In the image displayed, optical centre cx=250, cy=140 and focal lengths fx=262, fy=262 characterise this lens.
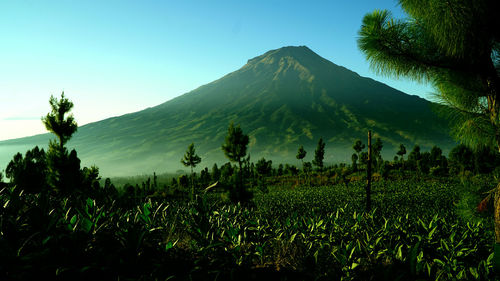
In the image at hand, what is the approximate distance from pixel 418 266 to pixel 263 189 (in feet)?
130

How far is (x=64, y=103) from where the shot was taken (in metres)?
22.8

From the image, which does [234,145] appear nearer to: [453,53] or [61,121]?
[61,121]

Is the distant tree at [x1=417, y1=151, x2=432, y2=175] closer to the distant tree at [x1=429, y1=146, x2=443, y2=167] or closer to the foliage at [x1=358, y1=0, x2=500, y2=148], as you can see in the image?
the distant tree at [x1=429, y1=146, x2=443, y2=167]

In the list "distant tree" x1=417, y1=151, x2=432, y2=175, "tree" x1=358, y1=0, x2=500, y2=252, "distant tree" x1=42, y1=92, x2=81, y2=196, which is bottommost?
"distant tree" x1=417, y1=151, x2=432, y2=175

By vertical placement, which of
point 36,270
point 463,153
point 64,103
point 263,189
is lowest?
point 263,189

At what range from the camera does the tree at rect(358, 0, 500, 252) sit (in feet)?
12.2

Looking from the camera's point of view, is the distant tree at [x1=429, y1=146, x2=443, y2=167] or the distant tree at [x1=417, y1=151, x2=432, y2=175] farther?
the distant tree at [x1=429, y1=146, x2=443, y2=167]

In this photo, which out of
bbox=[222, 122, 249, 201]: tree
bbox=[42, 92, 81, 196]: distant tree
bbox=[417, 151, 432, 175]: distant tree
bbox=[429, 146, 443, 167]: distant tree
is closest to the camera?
bbox=[42, 92, 81, 196]: distant tree

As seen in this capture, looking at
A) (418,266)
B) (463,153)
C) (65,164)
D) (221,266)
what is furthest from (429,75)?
(463,153)

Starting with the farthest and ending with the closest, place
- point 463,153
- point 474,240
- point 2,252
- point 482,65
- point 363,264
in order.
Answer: point 463,153
point 482,65
point 474,240
point 363,264
point 2,252

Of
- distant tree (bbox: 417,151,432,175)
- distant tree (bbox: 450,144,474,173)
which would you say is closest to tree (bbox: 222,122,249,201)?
distant tree (bbox: 417,151,432,175)

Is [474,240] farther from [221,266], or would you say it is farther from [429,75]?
[221,266]

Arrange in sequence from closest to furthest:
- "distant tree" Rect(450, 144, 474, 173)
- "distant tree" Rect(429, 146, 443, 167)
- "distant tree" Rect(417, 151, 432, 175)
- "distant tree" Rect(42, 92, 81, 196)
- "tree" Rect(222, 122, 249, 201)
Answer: "distant tree" Rect(42, 92, 81, 196), "tree" Rect(222, 122, 249, 201), "distant tree" Rect(450, 144, 474, 173), "distant tree" Rect(417, 151, 432, 175), "distant tree" Rect(429, 146, 443, 167)

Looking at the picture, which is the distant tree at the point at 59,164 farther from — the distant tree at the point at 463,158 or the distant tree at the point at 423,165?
the distant tree at the point at 463,158
